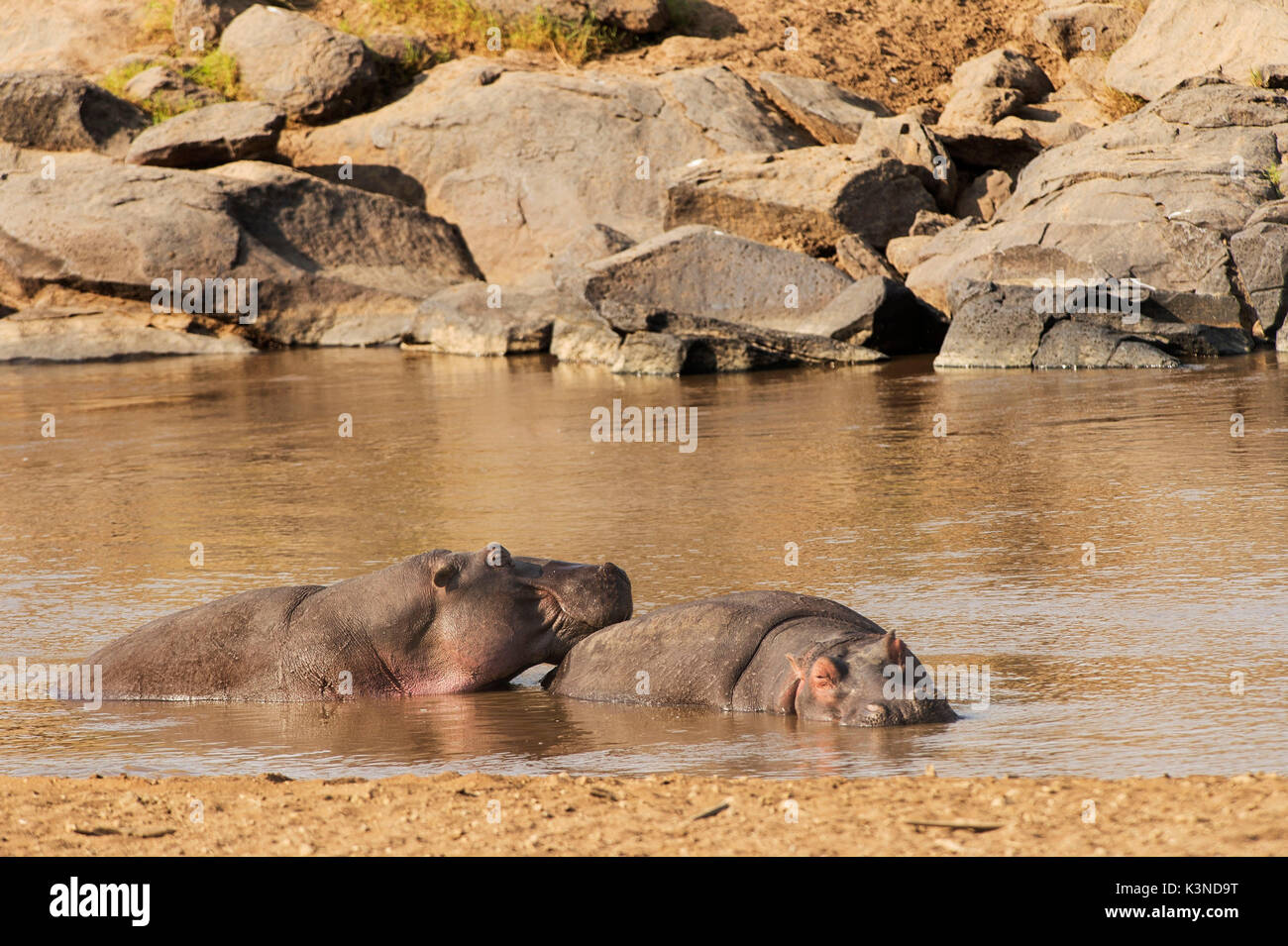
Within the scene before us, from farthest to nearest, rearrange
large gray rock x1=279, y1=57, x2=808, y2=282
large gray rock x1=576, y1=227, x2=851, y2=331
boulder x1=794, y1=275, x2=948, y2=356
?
large gray rock x1=279, y1=57, x2=808, y2=282 < large gray rock x1=576, y1=227, x2=851, y2=331 < boulder x1=794, y1=275, x2=948, y2=356

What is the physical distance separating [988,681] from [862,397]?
7.80m

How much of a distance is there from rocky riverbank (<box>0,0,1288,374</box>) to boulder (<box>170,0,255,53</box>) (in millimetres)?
50

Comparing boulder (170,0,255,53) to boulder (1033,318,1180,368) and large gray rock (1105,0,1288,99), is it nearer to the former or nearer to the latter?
large gray rock (1105,0,1288,99)

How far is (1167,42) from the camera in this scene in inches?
793

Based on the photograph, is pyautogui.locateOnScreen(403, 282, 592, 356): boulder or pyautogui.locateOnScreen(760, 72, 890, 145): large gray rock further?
pyautogui.locateOnScreen(760, 72, 890, 145): large gray rock

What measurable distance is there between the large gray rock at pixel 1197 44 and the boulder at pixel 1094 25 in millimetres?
2414

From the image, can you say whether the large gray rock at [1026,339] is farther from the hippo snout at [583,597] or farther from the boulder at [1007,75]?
the hippo snout at [583,597]

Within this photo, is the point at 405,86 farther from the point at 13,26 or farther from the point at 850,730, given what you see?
the point at 850,730

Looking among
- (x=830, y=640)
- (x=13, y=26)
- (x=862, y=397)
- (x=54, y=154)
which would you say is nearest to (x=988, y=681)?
(x=830, y=640)

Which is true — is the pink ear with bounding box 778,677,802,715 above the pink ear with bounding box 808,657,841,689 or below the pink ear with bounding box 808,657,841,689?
below

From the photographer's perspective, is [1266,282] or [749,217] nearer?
[1266,282]

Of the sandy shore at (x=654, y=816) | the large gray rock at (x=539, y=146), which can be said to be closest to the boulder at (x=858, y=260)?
the large gray rock at (x=539, y=146)

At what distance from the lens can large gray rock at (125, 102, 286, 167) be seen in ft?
67.7

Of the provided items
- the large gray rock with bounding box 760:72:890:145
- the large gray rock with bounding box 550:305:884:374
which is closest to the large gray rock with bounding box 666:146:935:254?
the large gray rock with bounding box 760:72:890:145
